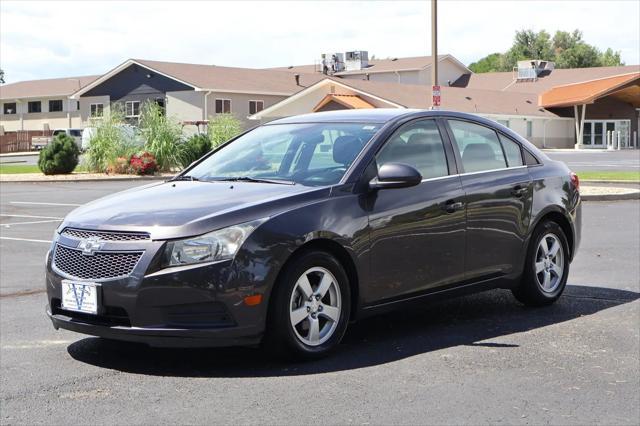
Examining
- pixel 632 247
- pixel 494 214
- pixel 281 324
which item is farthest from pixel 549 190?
pixel 632 247

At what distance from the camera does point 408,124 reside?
711 cm

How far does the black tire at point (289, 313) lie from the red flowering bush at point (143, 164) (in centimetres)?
2850

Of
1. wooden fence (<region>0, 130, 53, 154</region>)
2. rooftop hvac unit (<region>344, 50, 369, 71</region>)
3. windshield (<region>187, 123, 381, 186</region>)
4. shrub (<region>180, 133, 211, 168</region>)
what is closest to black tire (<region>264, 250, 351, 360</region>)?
windshield (<region>187, 123, 381, 186</region>)

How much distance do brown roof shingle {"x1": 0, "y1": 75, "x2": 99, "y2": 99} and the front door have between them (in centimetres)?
6836

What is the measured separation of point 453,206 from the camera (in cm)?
707

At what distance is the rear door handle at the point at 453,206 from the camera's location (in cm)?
703

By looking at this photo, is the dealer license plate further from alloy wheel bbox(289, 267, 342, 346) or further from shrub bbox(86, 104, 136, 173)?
shrub bbox(86, 104, 136, 173)

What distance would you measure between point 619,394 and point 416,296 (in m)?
1.79

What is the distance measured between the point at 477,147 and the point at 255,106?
5407cm

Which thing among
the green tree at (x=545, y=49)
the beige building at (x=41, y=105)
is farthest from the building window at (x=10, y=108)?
the green tree at (x=545, y=49)

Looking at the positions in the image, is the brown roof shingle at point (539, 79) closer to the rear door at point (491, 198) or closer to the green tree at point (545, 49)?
the green tree at point (545, 49)

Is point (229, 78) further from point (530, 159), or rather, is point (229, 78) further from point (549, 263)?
point (549, 263)

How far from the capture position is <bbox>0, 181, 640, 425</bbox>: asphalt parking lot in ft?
16.6

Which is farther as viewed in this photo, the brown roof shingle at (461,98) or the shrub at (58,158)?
the brown roof shingle at (461,98)
